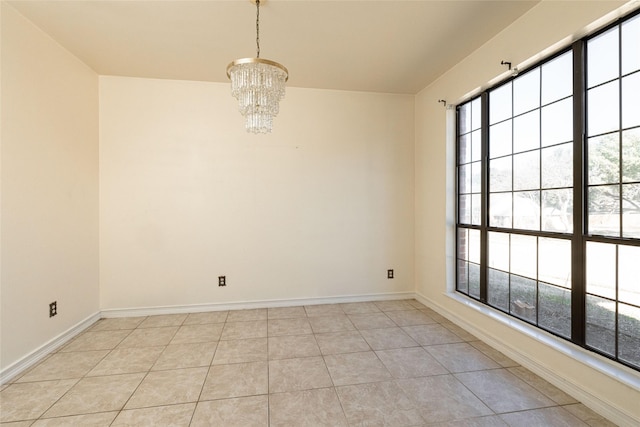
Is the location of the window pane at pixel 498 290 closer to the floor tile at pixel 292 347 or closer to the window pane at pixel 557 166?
the window pane at pixel 557 166

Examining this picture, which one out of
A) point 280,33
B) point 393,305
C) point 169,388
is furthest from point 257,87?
point 393,305

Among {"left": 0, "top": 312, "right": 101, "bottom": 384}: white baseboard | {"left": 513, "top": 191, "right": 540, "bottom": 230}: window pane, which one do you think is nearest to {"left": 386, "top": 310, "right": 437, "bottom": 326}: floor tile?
{"left": 513, "top": 191, "right": 540, "bottom": 230}: window pane

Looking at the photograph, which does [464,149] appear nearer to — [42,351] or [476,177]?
[476,177]

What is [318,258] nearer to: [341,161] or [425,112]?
[341,161]

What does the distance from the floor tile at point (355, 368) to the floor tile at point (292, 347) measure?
0.20 m

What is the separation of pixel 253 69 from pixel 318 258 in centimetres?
249

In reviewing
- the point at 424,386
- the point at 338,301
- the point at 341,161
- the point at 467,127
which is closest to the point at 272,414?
the point at 424,386

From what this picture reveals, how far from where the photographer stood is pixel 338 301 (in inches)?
152

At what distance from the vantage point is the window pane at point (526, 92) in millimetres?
2344

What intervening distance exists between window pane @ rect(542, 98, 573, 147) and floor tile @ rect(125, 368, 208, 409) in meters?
3.18

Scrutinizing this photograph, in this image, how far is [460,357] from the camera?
2.45m

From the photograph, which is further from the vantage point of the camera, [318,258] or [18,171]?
[318,258]

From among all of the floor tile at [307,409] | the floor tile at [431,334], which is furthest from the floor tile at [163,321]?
the floor tile at [431,334]

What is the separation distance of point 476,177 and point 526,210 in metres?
0.69
